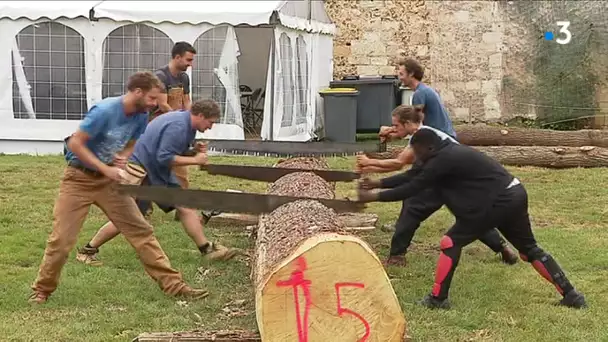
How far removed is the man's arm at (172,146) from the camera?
7.14m

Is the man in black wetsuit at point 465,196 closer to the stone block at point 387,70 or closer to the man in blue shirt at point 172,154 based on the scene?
the man in blue shirt at point 172,154

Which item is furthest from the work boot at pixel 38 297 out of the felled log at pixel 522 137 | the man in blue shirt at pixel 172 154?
the felled log at pixel 522 137

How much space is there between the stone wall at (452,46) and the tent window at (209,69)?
214 inches

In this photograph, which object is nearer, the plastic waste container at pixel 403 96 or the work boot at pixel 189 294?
the work boot at pixel 189 294

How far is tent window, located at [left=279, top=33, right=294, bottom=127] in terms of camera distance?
623 inches

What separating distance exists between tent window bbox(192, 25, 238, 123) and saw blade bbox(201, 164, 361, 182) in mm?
6413

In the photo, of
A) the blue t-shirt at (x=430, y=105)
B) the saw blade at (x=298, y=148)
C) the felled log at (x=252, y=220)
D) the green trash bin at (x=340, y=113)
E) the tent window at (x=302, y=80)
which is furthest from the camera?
the green trash bin at (x=340, y=113)

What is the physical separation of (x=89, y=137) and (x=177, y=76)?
3.60 m

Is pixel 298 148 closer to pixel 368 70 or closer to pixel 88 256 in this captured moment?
A: pixel 88 256

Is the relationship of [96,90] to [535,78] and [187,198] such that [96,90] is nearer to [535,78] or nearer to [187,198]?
[187,198]

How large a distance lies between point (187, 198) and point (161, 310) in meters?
0.87

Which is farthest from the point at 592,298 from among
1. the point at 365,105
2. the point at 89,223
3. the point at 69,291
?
the point at 365,105

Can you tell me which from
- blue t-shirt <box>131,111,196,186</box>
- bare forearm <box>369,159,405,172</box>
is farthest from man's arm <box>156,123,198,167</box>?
bare forearm <box>369,159,405,172</box>

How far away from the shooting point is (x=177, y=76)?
9672 millimetres
